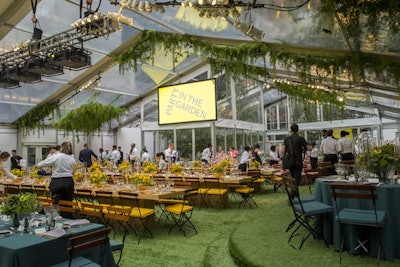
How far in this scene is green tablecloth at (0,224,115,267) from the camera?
3092mm

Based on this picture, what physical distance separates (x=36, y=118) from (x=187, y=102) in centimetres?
786

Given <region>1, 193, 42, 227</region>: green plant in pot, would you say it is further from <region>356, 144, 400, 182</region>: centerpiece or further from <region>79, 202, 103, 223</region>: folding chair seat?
<region>356, 144, 400, 182</region>: centerpiece

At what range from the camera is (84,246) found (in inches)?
119

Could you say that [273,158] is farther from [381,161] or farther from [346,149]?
[381,161]

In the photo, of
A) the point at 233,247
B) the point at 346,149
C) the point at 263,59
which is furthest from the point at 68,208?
the point at 263,59

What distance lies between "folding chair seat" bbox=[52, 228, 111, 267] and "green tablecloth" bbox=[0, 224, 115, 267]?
0.31ft

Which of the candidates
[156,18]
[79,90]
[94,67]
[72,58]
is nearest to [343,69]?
[156,18]

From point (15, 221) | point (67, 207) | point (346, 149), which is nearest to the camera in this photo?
point (15, 221)

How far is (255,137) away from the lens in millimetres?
18984

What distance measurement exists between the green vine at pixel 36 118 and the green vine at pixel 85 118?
0.69 metres

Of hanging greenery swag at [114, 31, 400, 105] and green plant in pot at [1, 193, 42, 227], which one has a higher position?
hanging greenery swag at [114, 31, 400, 105]

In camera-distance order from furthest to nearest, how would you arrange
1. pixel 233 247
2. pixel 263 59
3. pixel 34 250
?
pixel 263 59 → pixel 233 247 → pixel 34 250

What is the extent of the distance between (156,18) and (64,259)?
9.54m

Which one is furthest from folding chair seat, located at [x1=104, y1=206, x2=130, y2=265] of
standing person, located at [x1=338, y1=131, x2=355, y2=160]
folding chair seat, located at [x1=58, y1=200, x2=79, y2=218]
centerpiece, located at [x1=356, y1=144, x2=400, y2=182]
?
standing person, located at [x1=338, y1=131, x2=355, y2=160]
